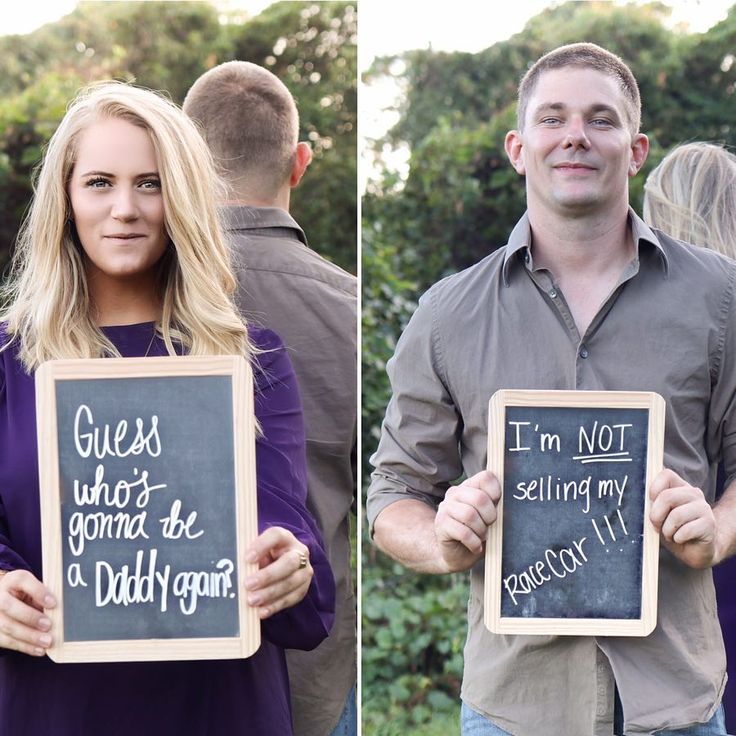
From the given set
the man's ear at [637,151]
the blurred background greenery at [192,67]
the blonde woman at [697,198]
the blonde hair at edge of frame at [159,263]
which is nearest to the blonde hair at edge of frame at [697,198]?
the blonde woman at [697,198]

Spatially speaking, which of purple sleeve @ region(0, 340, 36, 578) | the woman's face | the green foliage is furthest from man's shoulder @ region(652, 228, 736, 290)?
the green foliage

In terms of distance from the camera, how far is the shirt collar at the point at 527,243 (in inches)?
83.4

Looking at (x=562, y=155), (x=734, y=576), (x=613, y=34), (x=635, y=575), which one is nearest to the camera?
(x=635, y=575)

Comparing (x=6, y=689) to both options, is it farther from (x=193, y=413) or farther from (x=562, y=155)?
(x=562, y=155)

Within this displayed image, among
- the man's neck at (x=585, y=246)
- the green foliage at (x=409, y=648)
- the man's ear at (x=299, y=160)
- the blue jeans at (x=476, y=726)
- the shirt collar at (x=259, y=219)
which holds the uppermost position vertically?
the man's ear at (x=299, y=160)

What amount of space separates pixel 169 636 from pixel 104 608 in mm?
109

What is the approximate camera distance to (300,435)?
2.04m

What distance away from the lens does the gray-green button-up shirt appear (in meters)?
2.00

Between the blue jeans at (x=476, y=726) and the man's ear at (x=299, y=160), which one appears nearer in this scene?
the blue jeans at (x=476, y=726)

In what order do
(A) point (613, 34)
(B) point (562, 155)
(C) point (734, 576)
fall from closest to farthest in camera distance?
(B) point (562, 155), (C) point (734, 576), (A) point (613, 34)

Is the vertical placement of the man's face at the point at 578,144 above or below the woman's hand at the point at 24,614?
above

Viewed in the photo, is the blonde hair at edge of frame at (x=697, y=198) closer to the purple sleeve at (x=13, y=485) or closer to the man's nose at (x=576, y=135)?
the man's nose at (x=576, y=135)

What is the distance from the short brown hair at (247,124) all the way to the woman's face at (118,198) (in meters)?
0.80

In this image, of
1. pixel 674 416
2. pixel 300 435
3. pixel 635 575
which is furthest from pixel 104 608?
pixel 674 416
